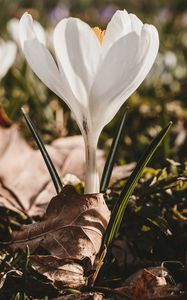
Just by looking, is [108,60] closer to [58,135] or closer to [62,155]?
[62,155]

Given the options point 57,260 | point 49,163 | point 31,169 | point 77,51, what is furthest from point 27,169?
point 77,51

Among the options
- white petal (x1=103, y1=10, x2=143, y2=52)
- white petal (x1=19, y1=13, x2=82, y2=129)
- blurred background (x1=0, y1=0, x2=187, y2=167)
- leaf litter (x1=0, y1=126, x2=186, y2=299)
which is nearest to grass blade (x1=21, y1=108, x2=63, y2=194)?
leaf litter (x1=0, y1=126, x2=186, y2=299)

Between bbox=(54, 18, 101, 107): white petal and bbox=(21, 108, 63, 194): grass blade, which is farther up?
bbox=(54, 18, 101, 107): white petal

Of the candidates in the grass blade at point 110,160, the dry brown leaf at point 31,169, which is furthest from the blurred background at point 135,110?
the grass blade at point 110,160

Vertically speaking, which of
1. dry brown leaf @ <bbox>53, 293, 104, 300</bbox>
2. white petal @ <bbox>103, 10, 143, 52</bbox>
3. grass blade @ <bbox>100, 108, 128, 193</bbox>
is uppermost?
white petal @ <bbox>103, 10, 143, 52</bbox>

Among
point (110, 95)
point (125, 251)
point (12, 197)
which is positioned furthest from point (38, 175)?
point (110, 95)

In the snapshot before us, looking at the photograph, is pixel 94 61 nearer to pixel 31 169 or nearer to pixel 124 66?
pixel 124 66

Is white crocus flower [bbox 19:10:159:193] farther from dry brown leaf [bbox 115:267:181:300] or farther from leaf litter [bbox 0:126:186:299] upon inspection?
dry brown leaf [bbox 115:267:181:300]
